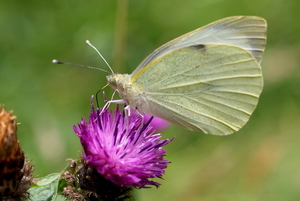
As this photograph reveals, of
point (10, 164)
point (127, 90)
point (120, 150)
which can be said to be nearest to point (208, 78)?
point (127, 90)

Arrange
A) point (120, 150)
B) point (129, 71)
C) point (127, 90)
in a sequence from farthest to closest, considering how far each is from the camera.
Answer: point (129, 71) < point (127, 90) < point (120, 150)

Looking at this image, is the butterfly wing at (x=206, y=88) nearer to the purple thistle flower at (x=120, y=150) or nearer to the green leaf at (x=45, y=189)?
the purple thistle flower at (x=120, y=150)

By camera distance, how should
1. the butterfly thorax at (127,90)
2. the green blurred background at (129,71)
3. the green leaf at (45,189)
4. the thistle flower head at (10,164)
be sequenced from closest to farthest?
the thistle flower head at (10,164)
the green leaf at (45,189)
the butterfly thorax at (127,90)
the green blurred background at (129,71)

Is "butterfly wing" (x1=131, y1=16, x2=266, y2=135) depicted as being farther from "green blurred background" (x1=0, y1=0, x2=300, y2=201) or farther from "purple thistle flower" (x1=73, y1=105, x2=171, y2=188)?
"green blurred background" (x1=0, y1=0, x2=300, y2=201)

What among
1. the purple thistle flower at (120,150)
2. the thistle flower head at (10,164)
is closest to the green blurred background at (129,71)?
the purple thistle flower at (120,150)

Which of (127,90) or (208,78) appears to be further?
(208,78)

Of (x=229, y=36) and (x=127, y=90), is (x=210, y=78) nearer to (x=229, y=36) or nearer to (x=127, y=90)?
(x=229, y=36)

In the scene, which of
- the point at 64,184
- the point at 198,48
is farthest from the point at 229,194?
the point at 64,184
